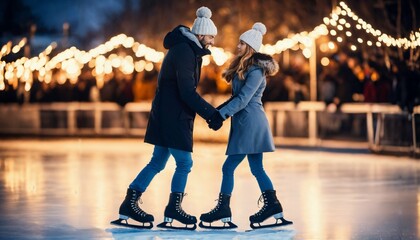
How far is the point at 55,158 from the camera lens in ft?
78.0

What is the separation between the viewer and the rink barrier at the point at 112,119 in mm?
27281

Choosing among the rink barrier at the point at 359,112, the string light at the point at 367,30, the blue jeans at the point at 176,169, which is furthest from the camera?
the rink barrier at the point at 359,112

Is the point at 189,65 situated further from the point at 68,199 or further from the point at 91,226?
the point at 68,199

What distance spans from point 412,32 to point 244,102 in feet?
39.3

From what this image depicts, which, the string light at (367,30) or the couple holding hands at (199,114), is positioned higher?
the string light at (367,30)

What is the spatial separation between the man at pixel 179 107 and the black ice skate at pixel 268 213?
22.5 inches

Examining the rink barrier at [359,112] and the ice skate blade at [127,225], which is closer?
the ice skate blade at [127,225]

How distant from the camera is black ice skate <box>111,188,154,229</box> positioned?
11.9 meters

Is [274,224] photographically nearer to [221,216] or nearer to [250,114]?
[221,216]

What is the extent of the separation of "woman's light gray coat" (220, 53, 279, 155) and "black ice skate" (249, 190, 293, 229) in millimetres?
447

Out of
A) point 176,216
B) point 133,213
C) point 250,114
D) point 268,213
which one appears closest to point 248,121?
point 250,114

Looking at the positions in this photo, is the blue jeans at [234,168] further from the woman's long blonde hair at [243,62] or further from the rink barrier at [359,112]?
the rink barrier at [359,112]

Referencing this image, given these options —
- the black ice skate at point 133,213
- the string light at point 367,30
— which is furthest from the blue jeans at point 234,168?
the string light at point 367,30

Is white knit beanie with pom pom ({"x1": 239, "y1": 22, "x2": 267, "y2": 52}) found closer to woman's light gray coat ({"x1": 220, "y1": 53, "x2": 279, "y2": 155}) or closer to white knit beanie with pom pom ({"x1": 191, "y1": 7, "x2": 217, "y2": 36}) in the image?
woman's light gray coat ({"x1": 220, "y1": 53, "x2": 279, "y2": 155})
